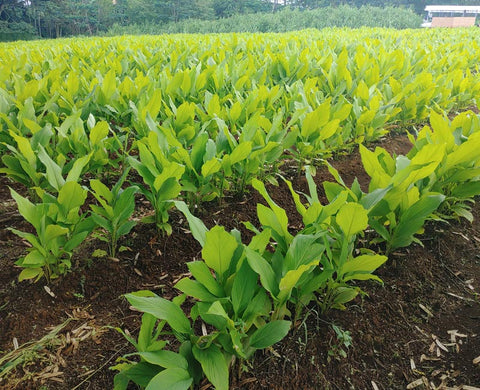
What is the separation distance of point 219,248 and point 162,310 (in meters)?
0.28

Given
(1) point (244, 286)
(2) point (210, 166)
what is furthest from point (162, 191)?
(1) point (244, 286)

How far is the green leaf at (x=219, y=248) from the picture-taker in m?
1.26

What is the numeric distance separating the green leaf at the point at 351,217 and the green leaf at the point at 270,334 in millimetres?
446

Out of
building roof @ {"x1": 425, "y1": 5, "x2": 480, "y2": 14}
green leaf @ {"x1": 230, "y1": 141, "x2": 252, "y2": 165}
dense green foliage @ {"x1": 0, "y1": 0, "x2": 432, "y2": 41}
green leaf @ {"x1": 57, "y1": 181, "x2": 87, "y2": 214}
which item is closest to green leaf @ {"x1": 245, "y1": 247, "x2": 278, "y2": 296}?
green leaf @ {"x1": 230, "y1": 141, "x2": 252, "y2": 165}

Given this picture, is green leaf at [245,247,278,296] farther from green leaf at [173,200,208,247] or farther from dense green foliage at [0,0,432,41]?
dense green foliage at [0,0,432,41]

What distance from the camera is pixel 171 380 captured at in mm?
1100

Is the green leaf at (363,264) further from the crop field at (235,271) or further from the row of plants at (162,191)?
the row of plants at (162,191)

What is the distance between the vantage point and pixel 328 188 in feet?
6.25

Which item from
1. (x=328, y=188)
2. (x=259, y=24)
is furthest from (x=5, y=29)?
(x=328, y=188)

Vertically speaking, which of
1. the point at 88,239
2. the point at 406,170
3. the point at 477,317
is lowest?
the point at 477,317

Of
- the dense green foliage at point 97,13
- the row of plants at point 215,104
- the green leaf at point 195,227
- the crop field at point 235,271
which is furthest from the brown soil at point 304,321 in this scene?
the dense green foliage at point 97,13

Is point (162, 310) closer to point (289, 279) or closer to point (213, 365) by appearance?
point (213, 365)

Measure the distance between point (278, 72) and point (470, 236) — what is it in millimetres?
3189

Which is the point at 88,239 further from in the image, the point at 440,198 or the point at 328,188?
the point at 440,198
